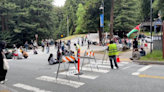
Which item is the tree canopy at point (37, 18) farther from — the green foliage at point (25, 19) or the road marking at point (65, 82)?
the road marking at point (65, 82)

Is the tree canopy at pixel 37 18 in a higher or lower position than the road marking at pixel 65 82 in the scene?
higher

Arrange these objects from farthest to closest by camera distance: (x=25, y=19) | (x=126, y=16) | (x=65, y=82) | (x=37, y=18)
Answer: (x=37, y=18)
(x=25, y=19)
(x=126, y=16)
(x=65, y=82)

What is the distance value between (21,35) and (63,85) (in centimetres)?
4300

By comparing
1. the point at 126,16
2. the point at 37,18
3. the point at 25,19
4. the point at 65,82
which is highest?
the point at 37,18

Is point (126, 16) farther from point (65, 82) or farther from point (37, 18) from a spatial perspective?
point (65, 82)

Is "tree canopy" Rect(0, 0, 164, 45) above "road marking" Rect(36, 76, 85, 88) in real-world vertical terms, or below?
above

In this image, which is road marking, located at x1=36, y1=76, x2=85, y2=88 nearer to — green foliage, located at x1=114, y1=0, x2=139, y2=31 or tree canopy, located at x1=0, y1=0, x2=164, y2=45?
tree canopy, located at x1=0, y1=0, x2=164, y2=45

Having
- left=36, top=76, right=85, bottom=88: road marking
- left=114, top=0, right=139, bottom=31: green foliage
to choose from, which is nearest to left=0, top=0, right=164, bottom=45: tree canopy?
left=114, top=0, right=139, bottom=31: green foliage

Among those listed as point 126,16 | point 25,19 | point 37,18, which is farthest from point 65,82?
point 37,18

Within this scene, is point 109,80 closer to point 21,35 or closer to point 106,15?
point 106,15

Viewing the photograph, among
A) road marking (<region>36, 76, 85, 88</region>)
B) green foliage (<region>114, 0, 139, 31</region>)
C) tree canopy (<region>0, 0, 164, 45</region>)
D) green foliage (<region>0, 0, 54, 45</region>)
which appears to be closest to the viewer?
road marking (<region>36, 76, 85, 88</region>)

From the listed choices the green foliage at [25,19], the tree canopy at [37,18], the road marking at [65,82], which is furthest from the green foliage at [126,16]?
the road marking at [65,82]

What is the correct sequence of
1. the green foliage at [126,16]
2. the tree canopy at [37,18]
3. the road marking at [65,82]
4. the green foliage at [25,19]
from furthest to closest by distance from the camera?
the green foliage at [126,16], the green foliage at [25,19], the tree canopy at [37,18], the road marking at [65,82]

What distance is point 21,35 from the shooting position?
4594 cm
